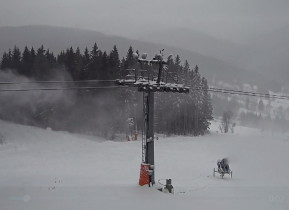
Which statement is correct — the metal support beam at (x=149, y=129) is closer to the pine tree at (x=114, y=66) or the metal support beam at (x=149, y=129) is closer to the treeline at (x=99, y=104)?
the treeline at (x=99, y=104)

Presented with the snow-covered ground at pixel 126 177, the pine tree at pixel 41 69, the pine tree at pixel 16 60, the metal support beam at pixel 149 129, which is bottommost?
the snow-covered ground at pixel 126 177

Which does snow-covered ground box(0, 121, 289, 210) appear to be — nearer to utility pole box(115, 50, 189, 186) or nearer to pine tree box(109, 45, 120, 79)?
utility pole box(115, 50, 189, 186)

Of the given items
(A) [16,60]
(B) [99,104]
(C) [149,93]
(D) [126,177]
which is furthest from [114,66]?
(C) [149,93]

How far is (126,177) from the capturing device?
21.2m

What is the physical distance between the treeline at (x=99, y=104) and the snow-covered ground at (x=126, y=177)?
30.9ft

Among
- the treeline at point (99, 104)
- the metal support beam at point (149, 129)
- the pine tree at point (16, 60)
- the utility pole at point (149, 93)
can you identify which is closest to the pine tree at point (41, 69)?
the treeline at point (99, 104)

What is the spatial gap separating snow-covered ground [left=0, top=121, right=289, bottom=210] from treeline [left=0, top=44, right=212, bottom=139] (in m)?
9.43

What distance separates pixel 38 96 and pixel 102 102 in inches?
411

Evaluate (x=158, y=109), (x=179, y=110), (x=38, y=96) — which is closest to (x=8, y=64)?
(x=38, y=96)

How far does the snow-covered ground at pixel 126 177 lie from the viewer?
14.2 metres

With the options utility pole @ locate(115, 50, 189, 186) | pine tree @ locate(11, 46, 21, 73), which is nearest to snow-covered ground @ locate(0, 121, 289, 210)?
utility pole @ locate(115, 50, 189, 186)

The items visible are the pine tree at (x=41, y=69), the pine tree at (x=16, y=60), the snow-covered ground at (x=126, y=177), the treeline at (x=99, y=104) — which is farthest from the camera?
the pine tree at (x=16, y=60)

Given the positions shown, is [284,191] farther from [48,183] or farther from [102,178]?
Result: [48,183]

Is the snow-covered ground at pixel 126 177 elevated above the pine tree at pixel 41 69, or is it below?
below
